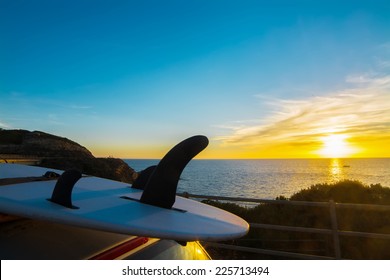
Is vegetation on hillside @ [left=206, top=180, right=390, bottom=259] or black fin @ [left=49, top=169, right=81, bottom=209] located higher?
black fin @ [left=49, top=169, right=81, bottom=209]

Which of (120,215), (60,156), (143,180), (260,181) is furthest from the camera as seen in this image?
(260,181)

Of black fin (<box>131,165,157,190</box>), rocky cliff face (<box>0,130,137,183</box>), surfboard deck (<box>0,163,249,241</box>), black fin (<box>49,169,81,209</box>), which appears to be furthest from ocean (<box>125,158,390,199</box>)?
black fin (<box>49,169,81,209</box>)

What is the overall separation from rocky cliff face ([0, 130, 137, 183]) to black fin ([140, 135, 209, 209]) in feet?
67.1

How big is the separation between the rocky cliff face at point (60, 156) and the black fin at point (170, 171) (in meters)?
20.4

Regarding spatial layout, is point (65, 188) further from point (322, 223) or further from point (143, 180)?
point (322, 223)

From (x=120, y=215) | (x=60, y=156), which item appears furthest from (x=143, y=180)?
(x=60, y=156)

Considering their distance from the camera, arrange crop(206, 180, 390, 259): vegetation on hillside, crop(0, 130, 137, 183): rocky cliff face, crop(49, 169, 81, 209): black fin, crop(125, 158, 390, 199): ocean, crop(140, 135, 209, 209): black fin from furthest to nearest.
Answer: crop(125, 158, 390, 199): ocean < crop(0, 130, 137, 183): rocky cliff face < crop(206, 180, 390, 259): vegetation on hillside < crop(140, 135, 209, 209): black fin < crop(49, 169, 81, 209): black fin

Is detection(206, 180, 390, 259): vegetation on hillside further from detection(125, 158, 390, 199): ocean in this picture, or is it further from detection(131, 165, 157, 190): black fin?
detection(125, 158, 390, 199): ocean

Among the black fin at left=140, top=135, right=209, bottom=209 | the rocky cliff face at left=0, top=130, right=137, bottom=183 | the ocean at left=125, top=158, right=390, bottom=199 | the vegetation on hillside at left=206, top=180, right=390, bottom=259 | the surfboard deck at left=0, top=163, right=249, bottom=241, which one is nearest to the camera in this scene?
the surfboard deck at left=0, top=163, right=249, bottom=241

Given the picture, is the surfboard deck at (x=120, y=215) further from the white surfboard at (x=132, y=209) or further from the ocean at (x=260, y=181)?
the ocean at (x=260, y=181)

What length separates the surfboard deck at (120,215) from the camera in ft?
4.66

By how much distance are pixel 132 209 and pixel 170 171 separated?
318 millimetres

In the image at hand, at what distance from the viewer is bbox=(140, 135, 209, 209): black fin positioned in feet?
5.82

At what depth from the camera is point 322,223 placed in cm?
1129
